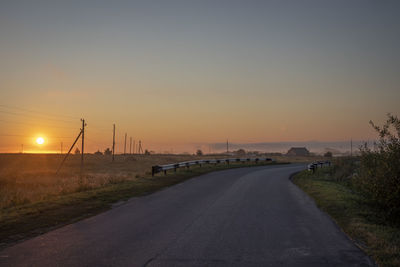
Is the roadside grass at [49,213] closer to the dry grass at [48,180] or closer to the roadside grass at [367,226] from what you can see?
the dry grass at [48,180]

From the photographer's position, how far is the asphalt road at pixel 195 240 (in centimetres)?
618

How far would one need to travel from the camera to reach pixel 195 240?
24.6ft

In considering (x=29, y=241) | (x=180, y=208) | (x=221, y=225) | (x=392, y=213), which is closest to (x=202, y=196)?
(x=180, y=208)

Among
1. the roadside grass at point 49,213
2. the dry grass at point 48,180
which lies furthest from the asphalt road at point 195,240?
the dry grass at point 48,180

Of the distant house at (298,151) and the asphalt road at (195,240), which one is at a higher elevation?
the distant house at (298,151)

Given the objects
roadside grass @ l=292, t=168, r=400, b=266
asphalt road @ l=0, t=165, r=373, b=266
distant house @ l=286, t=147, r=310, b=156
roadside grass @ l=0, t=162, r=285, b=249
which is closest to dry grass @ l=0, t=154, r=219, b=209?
roadside grass @ l=0, t=162, r=285, b=249

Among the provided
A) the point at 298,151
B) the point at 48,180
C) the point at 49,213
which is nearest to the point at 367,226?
the point at 49,213

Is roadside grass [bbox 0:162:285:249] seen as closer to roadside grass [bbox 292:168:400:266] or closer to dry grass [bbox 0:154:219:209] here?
dry grass [bbox 0:154:219:209]

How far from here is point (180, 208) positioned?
11.9 m

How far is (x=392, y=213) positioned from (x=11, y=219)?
11.9 meters

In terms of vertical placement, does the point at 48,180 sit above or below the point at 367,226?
below

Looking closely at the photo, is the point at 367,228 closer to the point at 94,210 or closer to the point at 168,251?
the point at 168,251

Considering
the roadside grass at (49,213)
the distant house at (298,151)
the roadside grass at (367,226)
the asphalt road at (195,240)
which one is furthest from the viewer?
the distant house at (298,151)

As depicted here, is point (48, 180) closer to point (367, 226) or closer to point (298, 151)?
point (367, 226)
